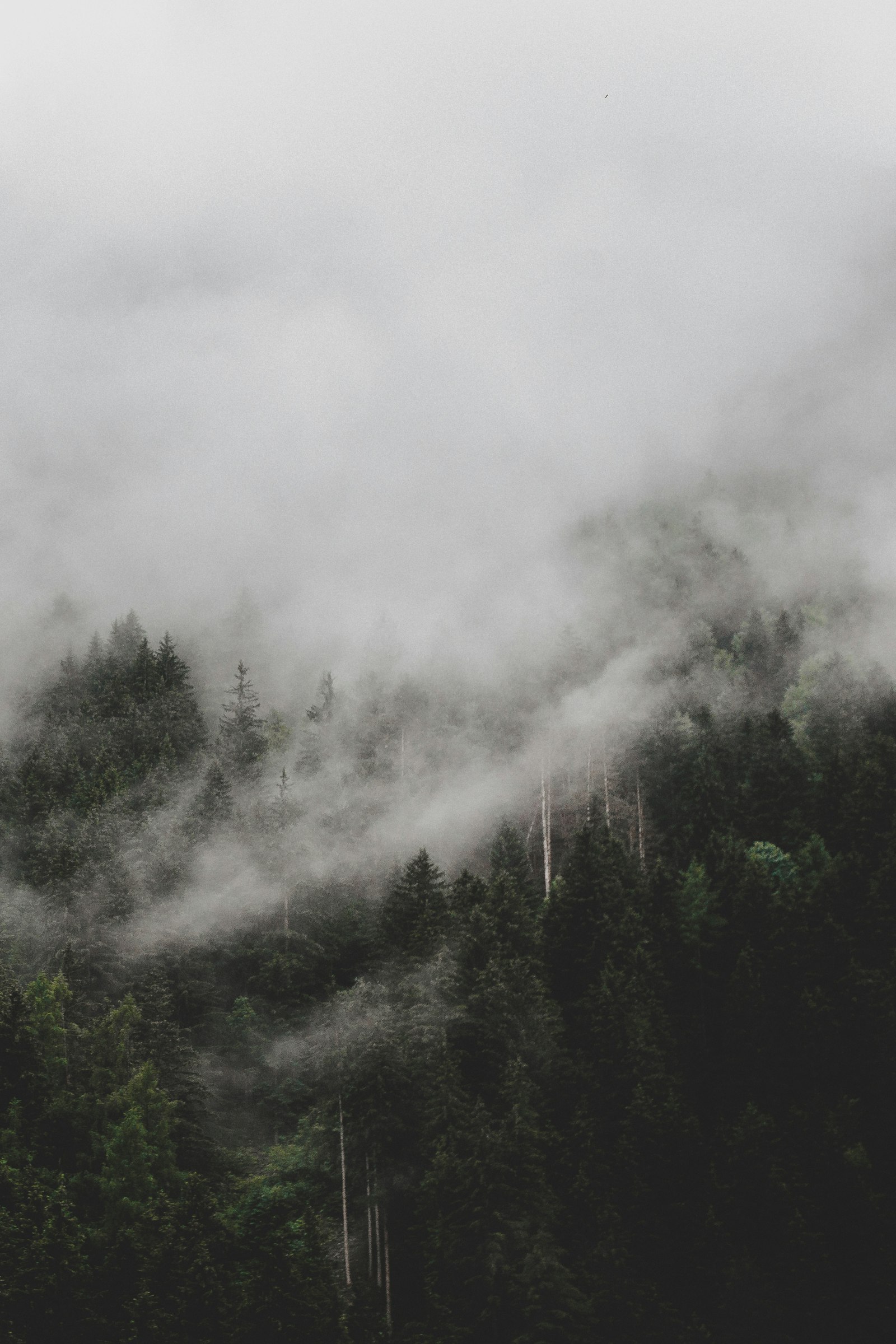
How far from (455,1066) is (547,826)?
177 ft

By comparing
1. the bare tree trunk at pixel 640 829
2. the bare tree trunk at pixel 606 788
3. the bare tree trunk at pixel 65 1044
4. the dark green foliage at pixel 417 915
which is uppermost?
the bare tree trunk at pixel 606 788

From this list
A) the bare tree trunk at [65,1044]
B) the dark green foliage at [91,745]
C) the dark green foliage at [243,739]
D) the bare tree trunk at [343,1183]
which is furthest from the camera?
the dark green foliage at [243,739]

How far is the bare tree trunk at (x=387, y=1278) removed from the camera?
166 feet

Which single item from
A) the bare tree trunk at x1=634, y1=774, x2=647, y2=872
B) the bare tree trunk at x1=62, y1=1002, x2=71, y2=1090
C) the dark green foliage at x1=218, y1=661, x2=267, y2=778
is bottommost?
the bare tree trunk at x1=62, y1=1002, x2=71, y2=1090

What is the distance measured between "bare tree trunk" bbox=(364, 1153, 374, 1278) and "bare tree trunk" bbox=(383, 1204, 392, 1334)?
0.74m

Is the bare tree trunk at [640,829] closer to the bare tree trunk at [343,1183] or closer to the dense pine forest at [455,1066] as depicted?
the dense pine forest at [455,1066]

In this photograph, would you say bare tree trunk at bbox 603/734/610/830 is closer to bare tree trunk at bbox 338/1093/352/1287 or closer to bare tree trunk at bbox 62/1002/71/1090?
bare tree trunk at bbox 338/1093/352/1287

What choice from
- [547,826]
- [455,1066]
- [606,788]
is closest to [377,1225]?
[455,1066]

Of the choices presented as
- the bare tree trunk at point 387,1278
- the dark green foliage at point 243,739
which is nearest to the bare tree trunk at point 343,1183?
the bare tree trunk at point 387,1278

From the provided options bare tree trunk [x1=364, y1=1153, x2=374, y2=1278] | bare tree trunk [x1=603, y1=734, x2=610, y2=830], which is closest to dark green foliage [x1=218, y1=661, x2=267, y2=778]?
bare tree trunk [x1=603, y1=734, x2=610, y2=830]

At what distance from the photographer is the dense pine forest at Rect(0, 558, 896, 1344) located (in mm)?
44750

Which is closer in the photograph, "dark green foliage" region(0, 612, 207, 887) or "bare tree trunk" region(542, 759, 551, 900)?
"dark green foliage" region(0, 612, 207, 887)

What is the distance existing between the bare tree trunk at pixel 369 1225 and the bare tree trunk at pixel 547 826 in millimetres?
43576

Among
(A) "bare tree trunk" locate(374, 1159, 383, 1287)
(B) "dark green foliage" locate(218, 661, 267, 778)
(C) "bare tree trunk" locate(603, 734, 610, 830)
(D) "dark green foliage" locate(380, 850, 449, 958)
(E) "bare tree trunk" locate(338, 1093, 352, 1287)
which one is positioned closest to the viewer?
(A) "bare tree trunk" locate(374, 1159, 383, 1287)
